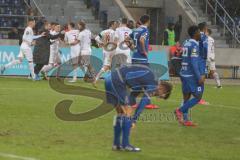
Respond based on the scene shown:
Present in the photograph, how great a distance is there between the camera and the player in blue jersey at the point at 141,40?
1744 centimetres

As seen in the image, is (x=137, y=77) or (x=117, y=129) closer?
(x=117, y=129)

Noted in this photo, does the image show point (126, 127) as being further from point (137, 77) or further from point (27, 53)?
point (27, 53)

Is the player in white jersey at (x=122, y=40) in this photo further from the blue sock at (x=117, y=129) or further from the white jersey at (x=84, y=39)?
the blue sock at (x=117, y=129)

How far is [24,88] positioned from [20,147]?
40.8 feet

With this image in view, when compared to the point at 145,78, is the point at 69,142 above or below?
below

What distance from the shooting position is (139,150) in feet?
38.6

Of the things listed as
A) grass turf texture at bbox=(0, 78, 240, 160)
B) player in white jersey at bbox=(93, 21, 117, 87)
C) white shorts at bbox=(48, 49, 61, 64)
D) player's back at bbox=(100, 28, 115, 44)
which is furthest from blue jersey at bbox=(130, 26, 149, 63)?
white shorts at bbox=(48, 49, 61, 64)

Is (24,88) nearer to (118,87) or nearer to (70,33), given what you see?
(70,33)

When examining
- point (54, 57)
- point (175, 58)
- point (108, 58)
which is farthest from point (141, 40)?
point (175, 58)

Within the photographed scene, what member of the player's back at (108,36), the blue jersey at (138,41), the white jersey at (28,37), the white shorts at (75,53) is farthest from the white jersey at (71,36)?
the blue jersey at (138,41)

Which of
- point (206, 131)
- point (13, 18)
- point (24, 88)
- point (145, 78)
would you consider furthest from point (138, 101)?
point (13, 18)

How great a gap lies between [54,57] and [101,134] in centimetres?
1638

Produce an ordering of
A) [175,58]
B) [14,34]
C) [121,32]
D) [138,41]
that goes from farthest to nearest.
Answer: [14,34] < [175,58] < [121,32] < [138,41]

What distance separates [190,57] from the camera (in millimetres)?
15359
